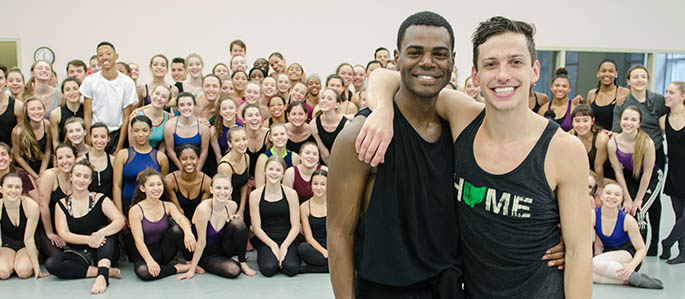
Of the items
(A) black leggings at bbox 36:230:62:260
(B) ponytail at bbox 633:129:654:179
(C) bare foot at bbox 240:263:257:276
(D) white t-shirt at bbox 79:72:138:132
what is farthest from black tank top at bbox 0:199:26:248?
(B) ponytail at bbox 633:129:654:179

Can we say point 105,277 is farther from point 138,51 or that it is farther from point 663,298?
point 138,51

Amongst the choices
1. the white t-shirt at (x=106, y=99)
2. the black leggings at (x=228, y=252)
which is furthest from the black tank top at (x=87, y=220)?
the white t-shirt at (x=106, y=99)

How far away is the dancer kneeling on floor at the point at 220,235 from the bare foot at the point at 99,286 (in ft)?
1.97

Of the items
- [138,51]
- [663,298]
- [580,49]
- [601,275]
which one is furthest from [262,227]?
Answer: [580,49]

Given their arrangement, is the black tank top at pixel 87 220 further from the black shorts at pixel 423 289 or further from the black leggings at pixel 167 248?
the black shorts at pixel 423 289

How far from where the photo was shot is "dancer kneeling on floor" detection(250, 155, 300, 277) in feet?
17.0

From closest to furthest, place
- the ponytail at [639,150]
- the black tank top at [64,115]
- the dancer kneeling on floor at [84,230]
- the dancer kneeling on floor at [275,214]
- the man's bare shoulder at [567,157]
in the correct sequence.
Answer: the man's bare shoulder at [567,157] → the dancer kneeling on floor at [84,230] → the dancer kneeling on floor at [275,214] → the ponytail at [639,150] → the black tank top at [64,115]

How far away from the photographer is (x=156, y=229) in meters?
4.96

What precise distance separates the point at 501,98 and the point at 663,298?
11.5ft

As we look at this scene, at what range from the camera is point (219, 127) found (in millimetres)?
5871

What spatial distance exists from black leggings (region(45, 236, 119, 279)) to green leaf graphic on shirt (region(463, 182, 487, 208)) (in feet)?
12.7

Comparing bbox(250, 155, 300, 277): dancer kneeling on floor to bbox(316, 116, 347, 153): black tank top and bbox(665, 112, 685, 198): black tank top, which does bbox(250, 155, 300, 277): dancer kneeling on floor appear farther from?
bbox(665, 112, 685, 198): black tank top

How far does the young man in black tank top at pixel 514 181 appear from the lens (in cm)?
186

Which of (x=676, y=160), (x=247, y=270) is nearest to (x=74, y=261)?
(x=247, y=270)
